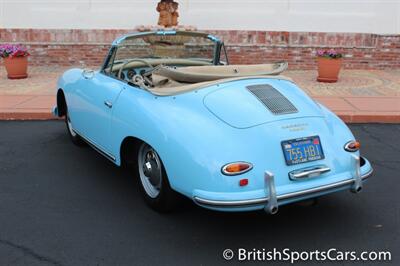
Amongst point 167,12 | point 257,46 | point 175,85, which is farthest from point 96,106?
point 257,46

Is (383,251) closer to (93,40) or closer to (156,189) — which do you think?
(156,189)

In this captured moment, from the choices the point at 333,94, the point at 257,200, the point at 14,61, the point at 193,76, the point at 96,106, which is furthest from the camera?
the point at 14,61

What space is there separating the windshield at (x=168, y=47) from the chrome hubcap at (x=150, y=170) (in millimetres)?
1418

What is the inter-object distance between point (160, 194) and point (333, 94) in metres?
5.79

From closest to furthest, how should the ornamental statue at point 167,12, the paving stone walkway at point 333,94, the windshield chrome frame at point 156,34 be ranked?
the windshield chrome frame at point 156,34
the paving stone walkway at point 333,94
the ornamental statue at point 167,12

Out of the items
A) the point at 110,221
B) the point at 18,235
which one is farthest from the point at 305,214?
the point at 18,235

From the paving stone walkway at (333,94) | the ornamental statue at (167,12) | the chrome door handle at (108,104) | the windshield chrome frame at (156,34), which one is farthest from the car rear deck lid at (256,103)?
the ornamental statue at (167,12)

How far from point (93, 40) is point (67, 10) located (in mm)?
1289

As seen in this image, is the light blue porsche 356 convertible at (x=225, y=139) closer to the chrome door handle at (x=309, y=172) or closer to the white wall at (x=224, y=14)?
the chrome door handle at (x=309, y=172)

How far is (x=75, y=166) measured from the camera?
4.63 m

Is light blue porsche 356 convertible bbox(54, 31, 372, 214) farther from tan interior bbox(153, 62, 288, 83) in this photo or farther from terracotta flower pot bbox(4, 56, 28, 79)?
terracotta flower pot bbox(4, 56, 28, 79)

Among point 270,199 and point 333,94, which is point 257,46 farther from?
point 270,199

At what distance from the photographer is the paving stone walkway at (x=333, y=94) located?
674 cm

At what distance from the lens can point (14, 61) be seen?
9680 millimetres
